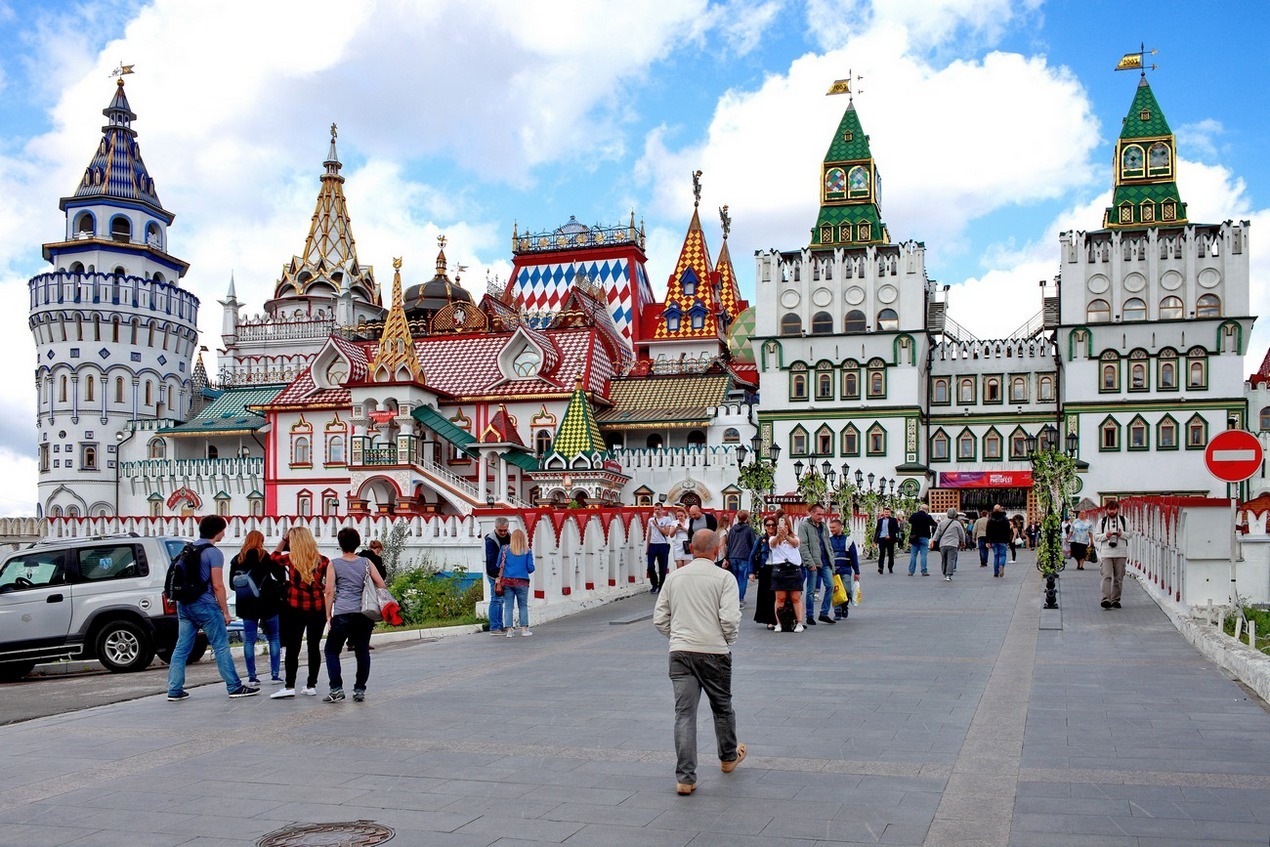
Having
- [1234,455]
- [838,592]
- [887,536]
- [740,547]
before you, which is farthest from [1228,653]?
[887,536]

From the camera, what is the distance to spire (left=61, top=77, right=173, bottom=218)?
62469mm

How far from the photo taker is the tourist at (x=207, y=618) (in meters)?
11.8

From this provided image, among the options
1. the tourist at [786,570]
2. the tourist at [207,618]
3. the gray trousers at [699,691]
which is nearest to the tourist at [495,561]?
the tourist at [786,570]

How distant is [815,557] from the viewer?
17125 mm

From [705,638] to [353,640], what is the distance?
479cm

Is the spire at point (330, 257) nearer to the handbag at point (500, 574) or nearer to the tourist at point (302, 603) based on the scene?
the handbag at point (500, 574)

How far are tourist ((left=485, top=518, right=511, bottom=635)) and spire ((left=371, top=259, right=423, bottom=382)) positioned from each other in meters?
32.9

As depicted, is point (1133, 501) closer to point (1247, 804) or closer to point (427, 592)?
point (427, 592)

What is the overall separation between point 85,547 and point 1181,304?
5091cm

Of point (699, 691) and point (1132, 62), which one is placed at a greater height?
point (1132, 62)

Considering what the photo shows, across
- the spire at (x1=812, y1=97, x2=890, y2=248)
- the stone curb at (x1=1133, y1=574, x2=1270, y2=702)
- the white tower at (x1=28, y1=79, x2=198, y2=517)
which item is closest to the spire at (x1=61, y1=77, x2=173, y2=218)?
the white tower at (x1=28, y1=79, x2=198, y2=517)

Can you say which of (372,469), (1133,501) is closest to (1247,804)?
(1133,501)

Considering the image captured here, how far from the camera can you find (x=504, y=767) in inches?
330

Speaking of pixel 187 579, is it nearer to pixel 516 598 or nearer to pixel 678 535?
pixel 516 598
